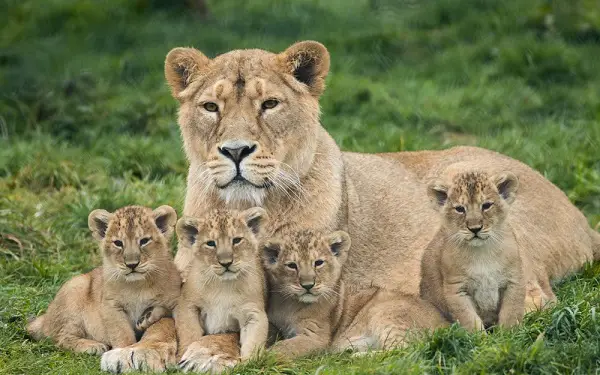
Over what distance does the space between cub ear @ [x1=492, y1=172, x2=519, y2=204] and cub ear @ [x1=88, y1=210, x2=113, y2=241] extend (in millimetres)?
2462

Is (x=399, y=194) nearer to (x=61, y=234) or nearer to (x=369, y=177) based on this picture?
(x=369, y=177)

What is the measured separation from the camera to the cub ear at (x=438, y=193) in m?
7.54

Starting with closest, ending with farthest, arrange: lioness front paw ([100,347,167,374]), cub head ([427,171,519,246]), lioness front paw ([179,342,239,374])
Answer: lioness front paw ([179,342,239,374]) < lioness front paw ([100,347,167,374]) < cub head ([427,171,519,246])

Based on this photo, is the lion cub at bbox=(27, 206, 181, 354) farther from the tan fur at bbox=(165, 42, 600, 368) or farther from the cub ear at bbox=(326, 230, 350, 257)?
the cub ear at bbox=(326, 230, 350, 257)

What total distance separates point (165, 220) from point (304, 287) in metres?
1.09

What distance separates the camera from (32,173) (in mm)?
12008

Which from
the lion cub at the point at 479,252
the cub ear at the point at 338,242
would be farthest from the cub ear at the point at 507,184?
the cub ear at the point at 338,242

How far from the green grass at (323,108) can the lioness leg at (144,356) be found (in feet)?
0.86

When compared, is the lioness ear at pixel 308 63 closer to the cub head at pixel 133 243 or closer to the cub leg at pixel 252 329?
the cub head at pixel 133 243

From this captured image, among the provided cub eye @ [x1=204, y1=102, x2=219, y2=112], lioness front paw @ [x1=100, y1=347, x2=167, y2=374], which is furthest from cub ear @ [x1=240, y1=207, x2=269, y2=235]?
lioness front paw @ [x1=100, y1=347, x2=167, y2=374]

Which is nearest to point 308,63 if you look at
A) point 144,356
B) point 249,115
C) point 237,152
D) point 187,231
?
point 249,115

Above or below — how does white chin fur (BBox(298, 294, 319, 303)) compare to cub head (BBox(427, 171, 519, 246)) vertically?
below

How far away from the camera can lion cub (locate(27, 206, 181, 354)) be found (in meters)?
7.51

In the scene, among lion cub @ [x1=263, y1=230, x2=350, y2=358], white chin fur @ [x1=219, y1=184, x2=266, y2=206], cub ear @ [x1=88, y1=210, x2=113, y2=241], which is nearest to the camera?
lion cub @ [x1=263, y1=230, x2=350, y2=358]
